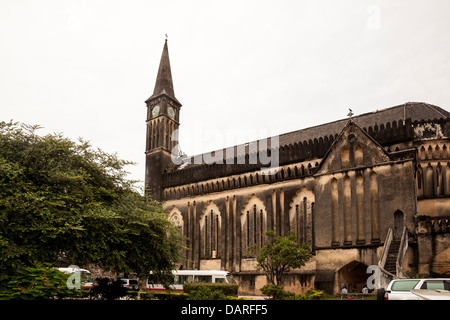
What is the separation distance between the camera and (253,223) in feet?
126

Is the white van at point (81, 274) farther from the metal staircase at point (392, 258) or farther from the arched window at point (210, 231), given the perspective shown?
the metal staircase at point (392, 258)

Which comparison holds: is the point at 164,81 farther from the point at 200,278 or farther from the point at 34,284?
the point at 34,284

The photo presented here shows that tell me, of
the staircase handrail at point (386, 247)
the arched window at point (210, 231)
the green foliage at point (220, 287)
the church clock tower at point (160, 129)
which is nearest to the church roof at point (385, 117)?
the arched window at point (210, 231)

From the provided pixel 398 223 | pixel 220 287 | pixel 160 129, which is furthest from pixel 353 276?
pixel 160 129

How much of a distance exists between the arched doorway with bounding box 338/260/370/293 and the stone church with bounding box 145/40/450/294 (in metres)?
0.08

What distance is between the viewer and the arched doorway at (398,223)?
27003mm

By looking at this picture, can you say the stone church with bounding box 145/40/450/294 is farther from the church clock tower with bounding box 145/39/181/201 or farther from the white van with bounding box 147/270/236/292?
the white van with bounding box 147/270/236/292

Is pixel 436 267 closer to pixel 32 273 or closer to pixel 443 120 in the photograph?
pixel 443 120

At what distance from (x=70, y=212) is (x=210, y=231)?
2458 cm

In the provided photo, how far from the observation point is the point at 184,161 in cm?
4947

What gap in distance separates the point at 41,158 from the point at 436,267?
70.4 feet

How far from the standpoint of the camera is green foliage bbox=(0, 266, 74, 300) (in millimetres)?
15398

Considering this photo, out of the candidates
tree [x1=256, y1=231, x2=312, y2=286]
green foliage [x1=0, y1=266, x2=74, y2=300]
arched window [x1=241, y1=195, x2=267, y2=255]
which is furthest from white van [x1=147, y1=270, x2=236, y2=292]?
green foliage [x1=0, y1=266, x2=74, y2=300]

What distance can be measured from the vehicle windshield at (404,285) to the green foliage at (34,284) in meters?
11.6
